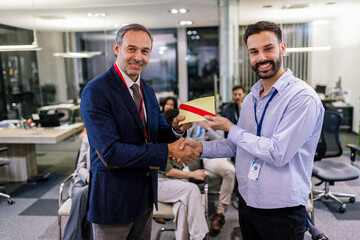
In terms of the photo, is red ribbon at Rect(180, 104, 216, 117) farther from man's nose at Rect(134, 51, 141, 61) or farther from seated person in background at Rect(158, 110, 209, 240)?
seated person in background at Rect(158, 110, 209, 240)

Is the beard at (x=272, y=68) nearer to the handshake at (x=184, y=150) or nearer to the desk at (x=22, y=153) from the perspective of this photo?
the handshake at (x=184, y=150)

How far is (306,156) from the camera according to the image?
1.41 meters

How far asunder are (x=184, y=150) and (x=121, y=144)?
1.40 ft

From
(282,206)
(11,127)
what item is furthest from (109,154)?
(11,127)

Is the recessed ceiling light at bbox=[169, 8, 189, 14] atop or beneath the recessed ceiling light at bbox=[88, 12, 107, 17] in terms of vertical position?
atop

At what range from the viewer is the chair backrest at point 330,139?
145 inches

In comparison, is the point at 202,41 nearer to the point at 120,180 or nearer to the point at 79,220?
the point at 79,220

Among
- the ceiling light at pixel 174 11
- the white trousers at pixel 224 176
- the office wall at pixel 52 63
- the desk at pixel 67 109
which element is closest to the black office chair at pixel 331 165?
the white trousers at pixel 224 176

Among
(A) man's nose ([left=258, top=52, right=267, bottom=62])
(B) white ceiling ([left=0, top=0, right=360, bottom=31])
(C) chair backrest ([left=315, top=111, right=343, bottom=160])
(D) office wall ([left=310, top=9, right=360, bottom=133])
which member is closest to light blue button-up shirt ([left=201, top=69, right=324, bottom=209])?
(A) man's nose ([left=258, top=52, right=267, bottom=62])

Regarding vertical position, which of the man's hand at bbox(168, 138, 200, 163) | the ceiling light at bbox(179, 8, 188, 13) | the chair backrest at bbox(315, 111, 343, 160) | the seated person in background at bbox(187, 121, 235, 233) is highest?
the ceiling light at bbox(179, 8, 188, 13)

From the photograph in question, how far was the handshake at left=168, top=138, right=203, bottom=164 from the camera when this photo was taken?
1488 mm

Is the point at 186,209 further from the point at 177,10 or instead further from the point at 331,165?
the point at 177,10

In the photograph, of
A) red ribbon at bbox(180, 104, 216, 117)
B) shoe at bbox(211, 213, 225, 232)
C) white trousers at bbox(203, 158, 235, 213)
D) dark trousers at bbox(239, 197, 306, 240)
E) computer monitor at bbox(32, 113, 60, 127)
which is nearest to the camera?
dark trousers at bbox(239, 197, 306, 240)

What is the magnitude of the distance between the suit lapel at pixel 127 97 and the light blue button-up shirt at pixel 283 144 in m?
0.46
